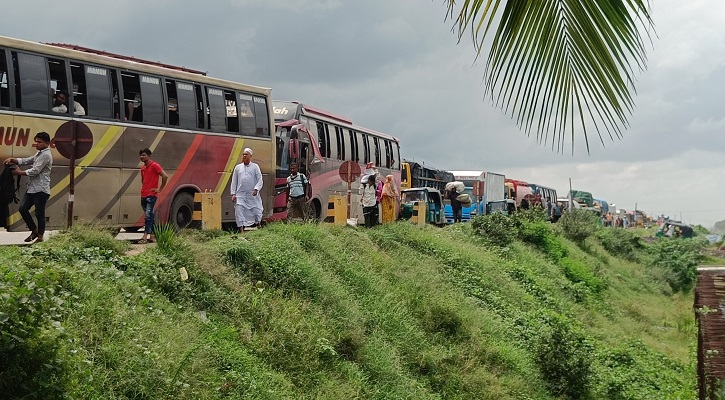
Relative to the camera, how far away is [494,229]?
22.3 metres

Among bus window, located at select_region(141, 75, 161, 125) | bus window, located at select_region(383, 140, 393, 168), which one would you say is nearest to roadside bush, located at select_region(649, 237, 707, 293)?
bus window, located at select_region(383, 140, 393, 168)

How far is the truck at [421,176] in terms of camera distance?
32625 mm

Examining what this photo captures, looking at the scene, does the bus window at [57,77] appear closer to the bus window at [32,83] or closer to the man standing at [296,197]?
the bus window at [32,83]

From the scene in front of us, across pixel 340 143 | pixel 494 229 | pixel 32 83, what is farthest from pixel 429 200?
pixel 32 83

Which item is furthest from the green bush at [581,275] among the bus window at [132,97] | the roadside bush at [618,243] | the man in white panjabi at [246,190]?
the bus window at [132,97]

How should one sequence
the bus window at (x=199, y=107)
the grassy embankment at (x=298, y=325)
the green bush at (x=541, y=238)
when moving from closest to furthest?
1. the grassy embankment at (x=298, y=325)
2. the bus window at (x=199, y=107)
3. the green bush at (x=541, y=238)

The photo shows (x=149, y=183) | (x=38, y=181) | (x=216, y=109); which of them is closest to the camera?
(x=38, y=181)

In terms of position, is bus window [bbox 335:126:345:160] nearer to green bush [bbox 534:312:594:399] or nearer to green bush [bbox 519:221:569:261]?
green bush [bbox 519:221:569:261]

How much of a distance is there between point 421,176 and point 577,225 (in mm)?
7634

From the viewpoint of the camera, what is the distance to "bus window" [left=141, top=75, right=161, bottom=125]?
41.1 ft

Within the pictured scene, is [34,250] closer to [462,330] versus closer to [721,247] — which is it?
[462,330]

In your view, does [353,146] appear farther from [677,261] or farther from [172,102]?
[677,261]

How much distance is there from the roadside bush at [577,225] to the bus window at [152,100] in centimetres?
2501

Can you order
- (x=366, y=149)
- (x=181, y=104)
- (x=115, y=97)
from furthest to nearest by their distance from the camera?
1. (x=366, y=149)
2. (x=181, y=104)
3. (x=115, y=97)
